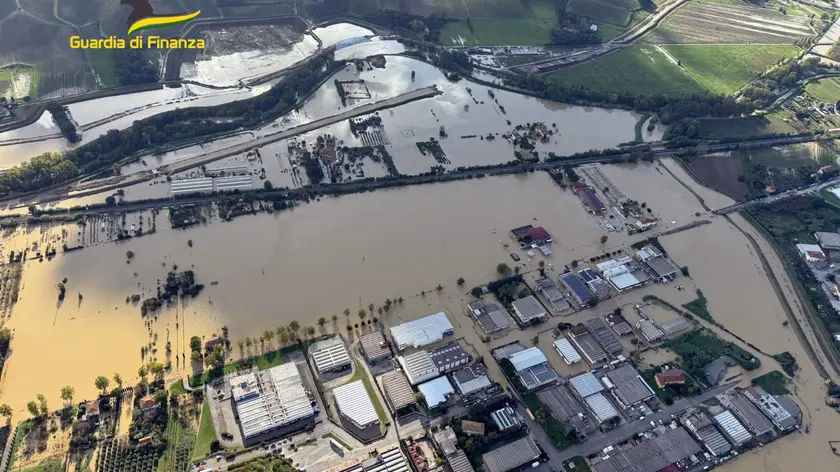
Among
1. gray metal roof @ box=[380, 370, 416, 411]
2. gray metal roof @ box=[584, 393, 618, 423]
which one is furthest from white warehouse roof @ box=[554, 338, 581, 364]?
gray metal roof @ box=[380, 370, 416, 411]

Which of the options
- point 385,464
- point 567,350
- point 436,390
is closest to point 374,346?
point 436,390

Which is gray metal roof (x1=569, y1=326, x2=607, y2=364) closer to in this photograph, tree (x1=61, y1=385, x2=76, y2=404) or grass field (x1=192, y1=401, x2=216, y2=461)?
grass field (x1=192, y1=401, x2=216, y2=461)

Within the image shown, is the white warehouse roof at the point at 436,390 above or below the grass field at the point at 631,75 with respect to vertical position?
below

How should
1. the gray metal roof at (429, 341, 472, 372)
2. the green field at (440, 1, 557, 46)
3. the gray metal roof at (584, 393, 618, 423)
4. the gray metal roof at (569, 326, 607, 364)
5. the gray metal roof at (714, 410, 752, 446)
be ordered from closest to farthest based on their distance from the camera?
the gray metal roof at (714, 410, 752, 446), the gray metal roof at (584, 393, 618, 423), the gray metal roof at (429, 341, 472, 372), the gray metal roof at (569, 326, 607, 364), the green field at (440, 1, 557, 46)

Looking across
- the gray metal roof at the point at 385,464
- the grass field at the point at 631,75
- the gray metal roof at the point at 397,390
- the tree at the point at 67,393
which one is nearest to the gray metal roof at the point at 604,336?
the gray metal roof at the point at 397,390

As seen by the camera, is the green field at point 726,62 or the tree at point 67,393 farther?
the green field at point 726,62

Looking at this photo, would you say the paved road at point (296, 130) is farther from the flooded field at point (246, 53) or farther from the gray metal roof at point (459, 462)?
the gray metal roof at point (459, 462)

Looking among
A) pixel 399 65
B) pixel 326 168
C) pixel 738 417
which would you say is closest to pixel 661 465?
pixel 738 417
